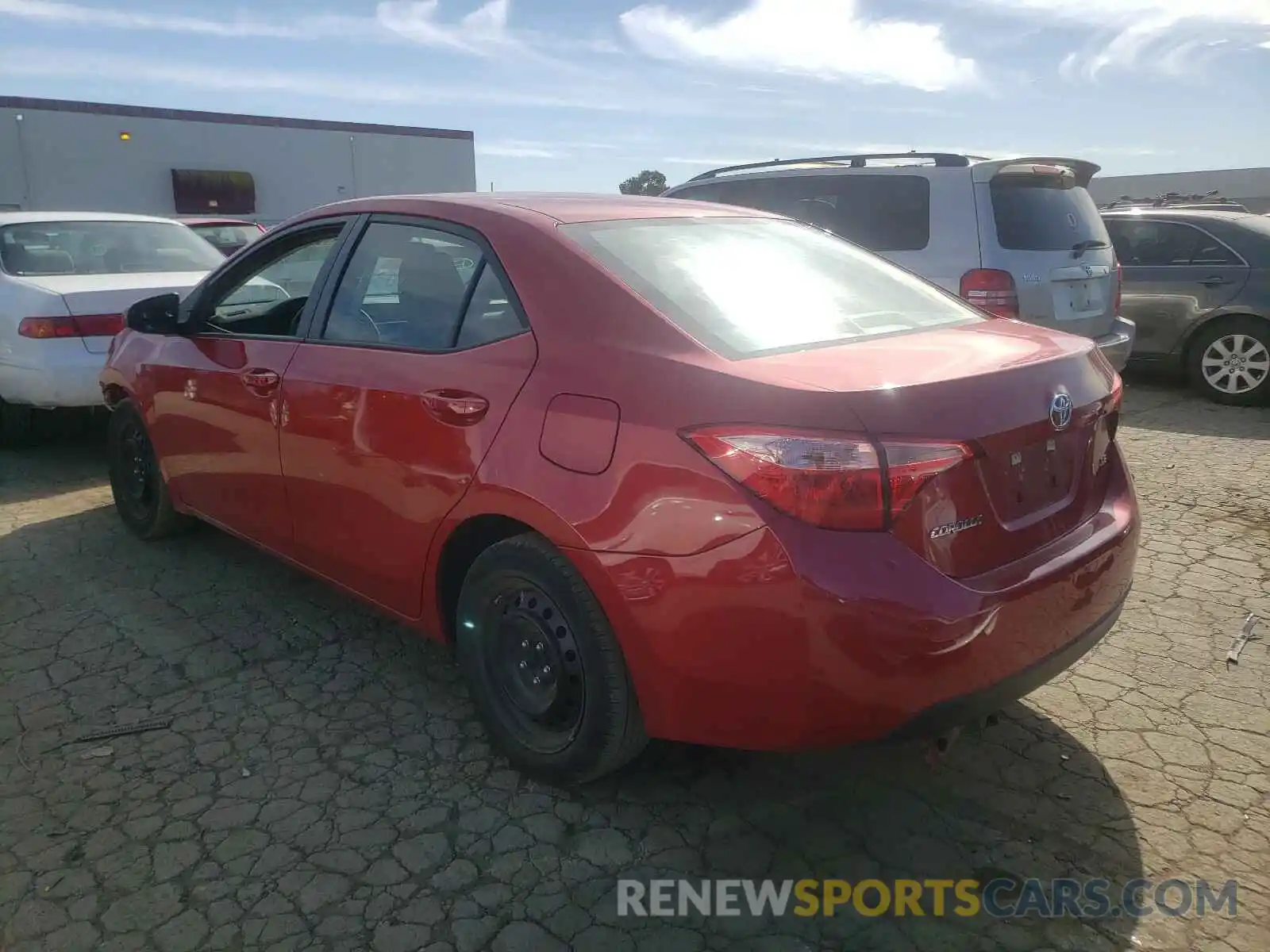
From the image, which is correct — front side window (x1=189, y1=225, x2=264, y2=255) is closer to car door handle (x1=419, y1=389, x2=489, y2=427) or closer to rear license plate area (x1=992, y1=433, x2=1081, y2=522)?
car door handle (x1=419, y1=389, x2=489, y2=427)

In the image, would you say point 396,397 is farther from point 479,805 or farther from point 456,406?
point 479,805

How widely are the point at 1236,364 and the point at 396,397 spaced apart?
7.64 m

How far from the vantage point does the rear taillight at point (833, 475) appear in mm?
2098

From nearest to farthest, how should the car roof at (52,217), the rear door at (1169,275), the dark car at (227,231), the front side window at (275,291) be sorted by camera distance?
the front side window at (275,291)
the car roof at (52,217)
the rear door at (1169,275)
the dark car at (227,231)

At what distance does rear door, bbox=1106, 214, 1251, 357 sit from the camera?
8.17 m

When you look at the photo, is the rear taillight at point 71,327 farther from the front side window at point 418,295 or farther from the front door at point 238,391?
the front side window at point 418,295

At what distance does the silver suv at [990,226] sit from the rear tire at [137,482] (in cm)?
353

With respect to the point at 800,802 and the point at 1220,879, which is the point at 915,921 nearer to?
the point at 800,802

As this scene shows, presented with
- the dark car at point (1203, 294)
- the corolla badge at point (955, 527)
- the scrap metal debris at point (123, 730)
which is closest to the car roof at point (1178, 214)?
the dark car at point (1203, 294)

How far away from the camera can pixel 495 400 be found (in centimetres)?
266

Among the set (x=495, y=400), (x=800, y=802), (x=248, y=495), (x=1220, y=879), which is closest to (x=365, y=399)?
(x=495, y=400)

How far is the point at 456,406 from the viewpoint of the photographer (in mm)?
2756

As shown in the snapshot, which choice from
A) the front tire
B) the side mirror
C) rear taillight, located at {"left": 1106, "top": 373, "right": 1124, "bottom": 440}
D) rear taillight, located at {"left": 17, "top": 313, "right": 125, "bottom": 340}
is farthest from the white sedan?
rear taillight, located at {"left": 1106, "top": 373, "right": 1124, "bottom": 440}

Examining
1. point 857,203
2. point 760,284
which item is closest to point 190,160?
point 857,203
